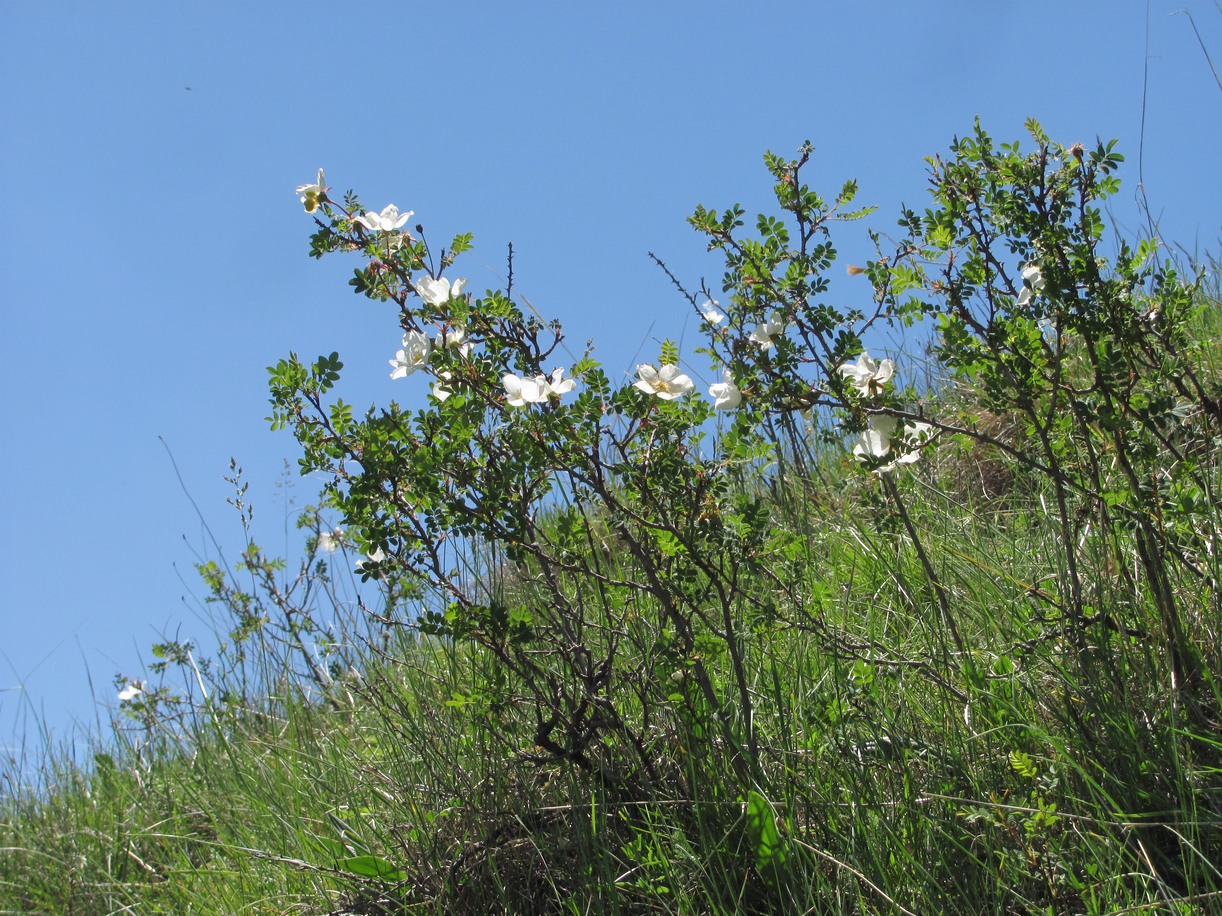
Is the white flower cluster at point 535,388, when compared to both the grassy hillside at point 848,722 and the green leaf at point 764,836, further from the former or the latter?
the green leaf at point 764,836

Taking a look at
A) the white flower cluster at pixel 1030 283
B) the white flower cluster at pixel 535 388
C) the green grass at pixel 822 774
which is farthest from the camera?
the white flower cluster at pixel 1030 283

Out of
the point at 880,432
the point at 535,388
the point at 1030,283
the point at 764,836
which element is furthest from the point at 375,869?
the point at 1030,283

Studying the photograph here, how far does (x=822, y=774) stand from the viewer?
225 cm

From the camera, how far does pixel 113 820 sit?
376cm

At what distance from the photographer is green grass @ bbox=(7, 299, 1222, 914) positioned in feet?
6.38

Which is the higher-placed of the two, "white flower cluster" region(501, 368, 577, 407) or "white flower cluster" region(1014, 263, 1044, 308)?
"white flower cluster" region(501, 368, 577, 407)

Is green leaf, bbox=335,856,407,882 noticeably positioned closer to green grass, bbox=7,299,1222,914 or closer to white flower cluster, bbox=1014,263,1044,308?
green grass, bbox=7,299,1222,914

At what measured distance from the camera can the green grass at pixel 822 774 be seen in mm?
1943

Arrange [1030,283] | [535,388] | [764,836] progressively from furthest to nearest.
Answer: [1030,283] → [535,388] → [764,836]

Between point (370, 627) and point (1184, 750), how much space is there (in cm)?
266

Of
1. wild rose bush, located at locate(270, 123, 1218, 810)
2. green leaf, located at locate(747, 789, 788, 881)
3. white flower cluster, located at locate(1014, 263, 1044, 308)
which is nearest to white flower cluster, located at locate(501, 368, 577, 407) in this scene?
wild rose bush, located at locate(270, 123, 1218, 810)

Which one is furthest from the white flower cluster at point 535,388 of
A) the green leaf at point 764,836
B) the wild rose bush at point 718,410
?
the green leaf at point 764,836

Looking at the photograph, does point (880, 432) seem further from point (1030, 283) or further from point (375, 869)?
point (375, 869)

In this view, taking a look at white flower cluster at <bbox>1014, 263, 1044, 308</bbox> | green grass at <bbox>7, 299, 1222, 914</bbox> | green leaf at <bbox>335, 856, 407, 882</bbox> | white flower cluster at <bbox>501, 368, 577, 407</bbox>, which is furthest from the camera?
green leaf at <bbox>335, 856, 407, 882</bbox>
